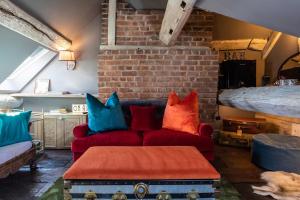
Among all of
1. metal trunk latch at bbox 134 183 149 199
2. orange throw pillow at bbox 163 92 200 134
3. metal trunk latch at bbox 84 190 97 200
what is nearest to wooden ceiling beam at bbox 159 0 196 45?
orange throw pillow at bbox 163 92 200 134

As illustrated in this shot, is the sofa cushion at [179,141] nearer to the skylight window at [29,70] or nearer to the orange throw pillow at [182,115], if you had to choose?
the orange throw pillow at [182,115]

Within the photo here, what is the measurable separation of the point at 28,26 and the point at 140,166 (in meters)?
2.27

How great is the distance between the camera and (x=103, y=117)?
328 centimetres

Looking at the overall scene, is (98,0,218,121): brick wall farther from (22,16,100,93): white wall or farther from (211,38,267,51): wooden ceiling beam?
(211,38,267,51): wooden ceiling beam

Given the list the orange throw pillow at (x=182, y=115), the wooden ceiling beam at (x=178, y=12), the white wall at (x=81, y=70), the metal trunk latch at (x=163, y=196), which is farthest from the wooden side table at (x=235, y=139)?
the metal trunk latch at (x=163, y=196)

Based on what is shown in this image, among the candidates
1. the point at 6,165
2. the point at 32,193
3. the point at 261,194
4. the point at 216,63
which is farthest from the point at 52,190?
the point at 216,63

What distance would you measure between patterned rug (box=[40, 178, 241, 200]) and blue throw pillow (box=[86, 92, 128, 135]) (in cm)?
83

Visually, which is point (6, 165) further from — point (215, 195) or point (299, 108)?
point (299, 108)

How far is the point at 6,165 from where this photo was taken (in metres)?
2.61

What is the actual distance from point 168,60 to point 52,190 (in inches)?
104

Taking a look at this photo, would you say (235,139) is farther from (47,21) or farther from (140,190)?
(47,21)

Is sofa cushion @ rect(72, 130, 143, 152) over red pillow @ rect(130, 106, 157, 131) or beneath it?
beneath

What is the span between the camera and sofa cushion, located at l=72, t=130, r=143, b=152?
9.91 ft

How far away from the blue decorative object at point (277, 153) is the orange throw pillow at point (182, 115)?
36.3 inches
